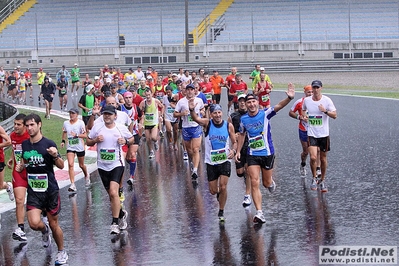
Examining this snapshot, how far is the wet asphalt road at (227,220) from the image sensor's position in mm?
9305

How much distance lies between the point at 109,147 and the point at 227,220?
1.98 m

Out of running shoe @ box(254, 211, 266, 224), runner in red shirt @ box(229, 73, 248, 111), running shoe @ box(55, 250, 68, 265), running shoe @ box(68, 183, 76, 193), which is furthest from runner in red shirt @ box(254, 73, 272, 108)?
running shoe @ box(55, 250, 68, 265)

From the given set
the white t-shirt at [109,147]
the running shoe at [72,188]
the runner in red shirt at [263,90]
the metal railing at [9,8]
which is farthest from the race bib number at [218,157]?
the metal railing at [9,8]

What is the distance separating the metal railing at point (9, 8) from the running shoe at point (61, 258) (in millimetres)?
52329

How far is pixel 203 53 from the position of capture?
50.8m

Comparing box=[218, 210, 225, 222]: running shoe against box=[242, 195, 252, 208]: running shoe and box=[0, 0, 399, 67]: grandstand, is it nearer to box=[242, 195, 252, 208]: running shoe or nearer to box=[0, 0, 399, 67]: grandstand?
box=[242, 195, 252, 208]: running shoe

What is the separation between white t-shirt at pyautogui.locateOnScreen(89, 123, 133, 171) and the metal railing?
5054cm

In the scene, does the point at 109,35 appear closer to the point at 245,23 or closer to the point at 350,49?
the point at 245,23

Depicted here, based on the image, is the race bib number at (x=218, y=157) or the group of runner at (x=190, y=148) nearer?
the group of runner at (x=190, y=148)

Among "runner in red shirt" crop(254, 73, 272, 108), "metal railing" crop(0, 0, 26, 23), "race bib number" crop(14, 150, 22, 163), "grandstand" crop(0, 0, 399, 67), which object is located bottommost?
"race bib number" crop(14, 150, 22, 163)

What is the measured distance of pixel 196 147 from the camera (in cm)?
1575

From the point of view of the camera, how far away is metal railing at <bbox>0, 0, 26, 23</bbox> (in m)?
59.1

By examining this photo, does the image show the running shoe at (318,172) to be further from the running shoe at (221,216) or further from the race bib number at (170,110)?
the race bib number at (170,110)

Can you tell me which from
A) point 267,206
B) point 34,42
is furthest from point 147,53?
point 267,206
